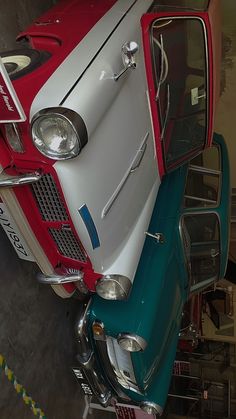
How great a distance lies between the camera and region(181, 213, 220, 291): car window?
8.57 feet

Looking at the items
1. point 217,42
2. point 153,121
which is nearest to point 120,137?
point 153,121

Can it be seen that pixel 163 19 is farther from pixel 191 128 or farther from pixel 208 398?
pixel 208 398

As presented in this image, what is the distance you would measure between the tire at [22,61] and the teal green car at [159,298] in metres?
1.00

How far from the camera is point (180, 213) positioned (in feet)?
8.27

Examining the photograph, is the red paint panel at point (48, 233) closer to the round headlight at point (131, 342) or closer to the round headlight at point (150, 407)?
the round headlight at point (131, 342)

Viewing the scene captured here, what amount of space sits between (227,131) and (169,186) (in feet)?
5.88

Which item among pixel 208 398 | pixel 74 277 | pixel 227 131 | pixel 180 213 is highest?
pixel 74 277

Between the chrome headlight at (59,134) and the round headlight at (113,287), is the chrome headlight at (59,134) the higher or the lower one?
the higher one

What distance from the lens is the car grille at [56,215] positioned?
1649mm

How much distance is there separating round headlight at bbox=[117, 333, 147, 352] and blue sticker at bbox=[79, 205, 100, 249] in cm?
50

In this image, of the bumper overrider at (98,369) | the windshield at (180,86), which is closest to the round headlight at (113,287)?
the bumper overrider at (98,369)

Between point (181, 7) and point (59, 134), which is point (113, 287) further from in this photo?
point (181, 7)

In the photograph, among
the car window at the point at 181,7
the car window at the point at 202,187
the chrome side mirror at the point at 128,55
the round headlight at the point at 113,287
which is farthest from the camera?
the car window at the point at 202,187

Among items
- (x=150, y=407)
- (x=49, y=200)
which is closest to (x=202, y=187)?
(x=150, y=407)
